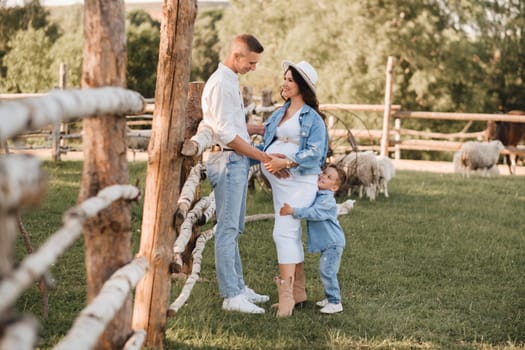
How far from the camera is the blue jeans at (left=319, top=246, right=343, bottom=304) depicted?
429 cm

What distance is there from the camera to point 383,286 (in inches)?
196

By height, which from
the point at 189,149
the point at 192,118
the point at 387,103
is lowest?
the point at 189,149

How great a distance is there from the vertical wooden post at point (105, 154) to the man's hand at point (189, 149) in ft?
2.41

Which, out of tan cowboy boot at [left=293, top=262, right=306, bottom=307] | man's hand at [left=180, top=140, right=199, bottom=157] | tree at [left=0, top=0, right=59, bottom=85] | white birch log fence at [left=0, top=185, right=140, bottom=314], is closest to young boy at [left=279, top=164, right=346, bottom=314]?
tan cowboy boot at [left=293, top=262, right=306, bottom=307]

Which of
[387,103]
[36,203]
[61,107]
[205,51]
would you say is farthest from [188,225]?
[205,51]

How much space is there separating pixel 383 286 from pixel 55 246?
11.6ft

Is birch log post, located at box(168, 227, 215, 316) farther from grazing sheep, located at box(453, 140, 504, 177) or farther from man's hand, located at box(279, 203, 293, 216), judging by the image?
grazing sheep, located at box(453, 140, 504, 177)

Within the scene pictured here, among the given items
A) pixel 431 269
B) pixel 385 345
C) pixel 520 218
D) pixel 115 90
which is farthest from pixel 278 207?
pixel 520 218

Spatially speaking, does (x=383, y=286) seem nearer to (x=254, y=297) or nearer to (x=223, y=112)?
(x=254, y=297)

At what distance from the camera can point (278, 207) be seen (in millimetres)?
4379

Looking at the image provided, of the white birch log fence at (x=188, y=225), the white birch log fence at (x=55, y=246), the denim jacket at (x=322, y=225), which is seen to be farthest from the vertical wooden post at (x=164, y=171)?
the denim jacket at (x=322, y=225)

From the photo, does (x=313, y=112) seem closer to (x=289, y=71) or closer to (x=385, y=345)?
(x=289, y=71)

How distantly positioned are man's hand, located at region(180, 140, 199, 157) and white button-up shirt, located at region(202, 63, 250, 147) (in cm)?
72

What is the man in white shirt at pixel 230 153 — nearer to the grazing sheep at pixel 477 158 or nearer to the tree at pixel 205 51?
the grazing sheep at pixel 477 158
